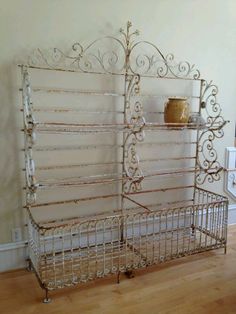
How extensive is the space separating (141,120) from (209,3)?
1426mm

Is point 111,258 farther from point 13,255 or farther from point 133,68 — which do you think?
point 133,68

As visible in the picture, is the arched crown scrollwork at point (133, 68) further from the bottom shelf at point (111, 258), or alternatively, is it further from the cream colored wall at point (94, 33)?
the bottom shelf at point (111, 258)

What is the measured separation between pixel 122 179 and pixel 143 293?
2.83 ft

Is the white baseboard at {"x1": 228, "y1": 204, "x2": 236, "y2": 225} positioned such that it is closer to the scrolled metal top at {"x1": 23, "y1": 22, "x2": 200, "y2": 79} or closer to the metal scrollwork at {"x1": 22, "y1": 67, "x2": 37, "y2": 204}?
the scrolled metal top at {"x1": 23, "y1": 22, "x2": 200, "y2": 79}

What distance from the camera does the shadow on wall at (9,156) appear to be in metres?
2.25

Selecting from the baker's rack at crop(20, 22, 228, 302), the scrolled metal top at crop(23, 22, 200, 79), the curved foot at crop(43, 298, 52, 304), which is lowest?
the curved foot at crop(43, 298, 52, 304)

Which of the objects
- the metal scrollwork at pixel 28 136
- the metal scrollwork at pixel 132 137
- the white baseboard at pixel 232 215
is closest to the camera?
the metal scrollwork at pixel 28 136

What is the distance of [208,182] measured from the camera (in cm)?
322

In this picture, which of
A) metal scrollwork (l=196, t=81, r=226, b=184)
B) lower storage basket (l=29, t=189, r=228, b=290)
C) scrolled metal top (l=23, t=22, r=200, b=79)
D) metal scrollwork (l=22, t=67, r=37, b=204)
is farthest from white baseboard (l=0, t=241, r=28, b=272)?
metal scrollwork (l=196, t=81, r=226, b=184)

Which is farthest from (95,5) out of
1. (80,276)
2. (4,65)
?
(80,276)

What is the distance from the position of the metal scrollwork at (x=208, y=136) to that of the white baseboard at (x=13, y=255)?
1724 millimetres

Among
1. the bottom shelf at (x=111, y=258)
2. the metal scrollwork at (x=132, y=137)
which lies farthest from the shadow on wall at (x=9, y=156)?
the metal scrollwork at (x=132, y=137)

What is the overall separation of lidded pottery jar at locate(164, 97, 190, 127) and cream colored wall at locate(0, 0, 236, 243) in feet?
1.73

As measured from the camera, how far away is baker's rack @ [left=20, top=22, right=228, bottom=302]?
2.27 metres
